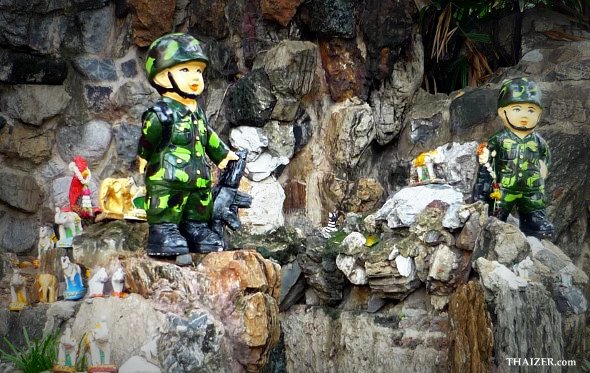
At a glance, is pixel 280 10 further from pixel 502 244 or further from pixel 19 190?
pixel 502 244

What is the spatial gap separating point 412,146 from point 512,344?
2.32 meters

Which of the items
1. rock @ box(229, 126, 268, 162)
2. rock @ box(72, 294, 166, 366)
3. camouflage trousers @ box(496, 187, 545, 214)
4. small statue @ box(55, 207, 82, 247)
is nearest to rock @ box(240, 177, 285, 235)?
rock @ box(229, 126, 268, 162)

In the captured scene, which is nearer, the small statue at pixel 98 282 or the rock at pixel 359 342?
the small statue at pixel 98 282

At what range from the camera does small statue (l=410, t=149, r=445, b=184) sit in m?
6.63

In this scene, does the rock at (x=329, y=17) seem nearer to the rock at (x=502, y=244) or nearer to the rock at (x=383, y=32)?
the rock at (x=383, y=32)

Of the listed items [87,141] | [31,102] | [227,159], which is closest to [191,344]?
[227,159]

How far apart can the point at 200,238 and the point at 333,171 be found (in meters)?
2.40

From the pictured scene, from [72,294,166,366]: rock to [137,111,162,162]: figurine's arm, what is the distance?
0.72 meters

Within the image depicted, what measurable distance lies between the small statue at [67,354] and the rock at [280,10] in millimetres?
3154

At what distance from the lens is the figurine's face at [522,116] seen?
19.5 ft

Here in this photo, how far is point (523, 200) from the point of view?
238 inches

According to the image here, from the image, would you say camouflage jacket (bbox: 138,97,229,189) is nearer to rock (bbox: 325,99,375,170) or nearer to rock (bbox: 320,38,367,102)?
rock (bbox: 325,99,375,170)

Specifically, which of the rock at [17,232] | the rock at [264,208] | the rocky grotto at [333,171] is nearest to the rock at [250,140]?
the rocky grotto at [333,171]

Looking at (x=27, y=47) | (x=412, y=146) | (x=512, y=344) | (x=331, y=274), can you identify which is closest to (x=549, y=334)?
(x=512, y=344)
